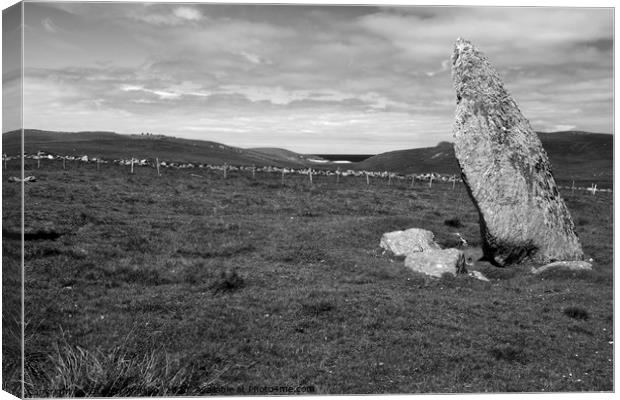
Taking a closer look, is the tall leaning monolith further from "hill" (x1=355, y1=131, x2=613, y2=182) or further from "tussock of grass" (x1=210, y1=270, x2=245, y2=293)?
"hill" (x1=355, y1=131, x2=613, y2=182)

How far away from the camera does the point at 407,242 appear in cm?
2245

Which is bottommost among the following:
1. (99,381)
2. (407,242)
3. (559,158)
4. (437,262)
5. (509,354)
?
(509,354)

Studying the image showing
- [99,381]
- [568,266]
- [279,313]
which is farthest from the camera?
[568,266]

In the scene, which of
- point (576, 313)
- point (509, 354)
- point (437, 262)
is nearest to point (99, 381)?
point (509, 354)

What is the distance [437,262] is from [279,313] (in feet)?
25.9

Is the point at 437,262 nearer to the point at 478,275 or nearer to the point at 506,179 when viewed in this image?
the point at 478,275

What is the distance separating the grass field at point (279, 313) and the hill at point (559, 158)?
107 metres

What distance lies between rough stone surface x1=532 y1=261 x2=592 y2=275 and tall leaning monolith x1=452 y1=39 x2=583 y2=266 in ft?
3.19

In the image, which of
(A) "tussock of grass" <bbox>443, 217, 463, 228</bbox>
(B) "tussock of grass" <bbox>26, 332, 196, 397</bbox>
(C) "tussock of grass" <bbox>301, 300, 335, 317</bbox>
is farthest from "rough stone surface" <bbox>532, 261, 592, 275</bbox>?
(B) "tussock of grass" <bbox>26, 332, 196, 397</bbox>

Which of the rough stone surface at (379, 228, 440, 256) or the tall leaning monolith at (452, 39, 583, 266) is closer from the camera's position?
the tall leaning monolith at (452, 39, 583, 266)

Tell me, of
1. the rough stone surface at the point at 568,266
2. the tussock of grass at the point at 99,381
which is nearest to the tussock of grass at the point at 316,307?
the tussock of grass at the point at 99,381

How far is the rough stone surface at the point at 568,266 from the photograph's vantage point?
64.5 ft

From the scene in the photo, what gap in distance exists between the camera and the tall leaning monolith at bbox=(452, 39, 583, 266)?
833 inches

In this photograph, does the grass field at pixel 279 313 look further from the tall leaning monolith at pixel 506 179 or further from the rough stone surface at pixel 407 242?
the tall leaning monolith at pixel 506 179
